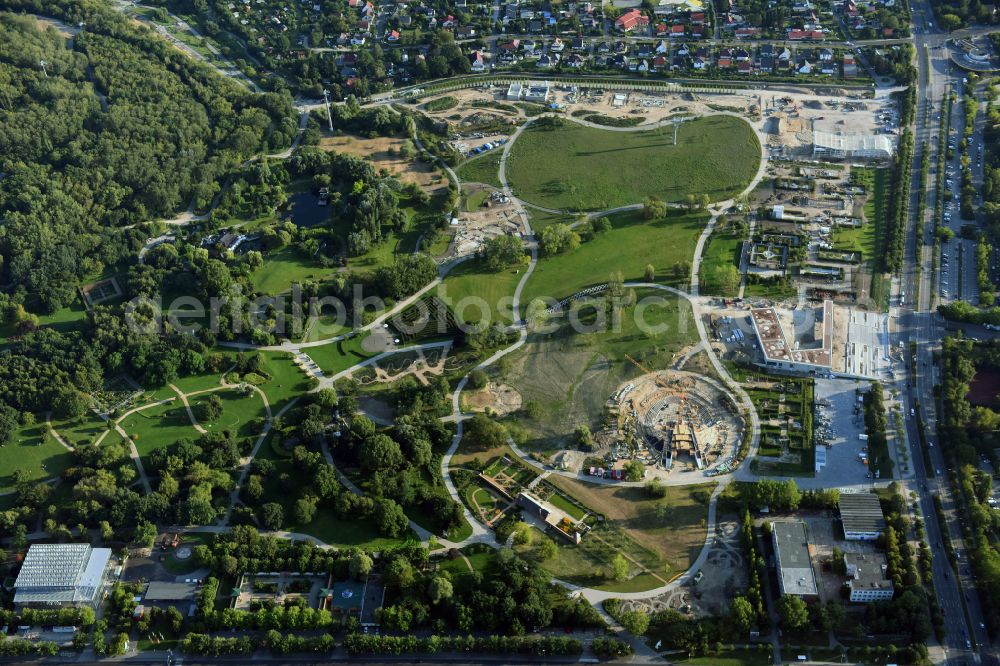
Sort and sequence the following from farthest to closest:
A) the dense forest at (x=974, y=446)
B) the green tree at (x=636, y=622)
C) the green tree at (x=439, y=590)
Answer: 1. the green tree at (x=439, y=590)
2. the dense forest at (x=974, y=446)
3. the green tree at (x=636, y=622)

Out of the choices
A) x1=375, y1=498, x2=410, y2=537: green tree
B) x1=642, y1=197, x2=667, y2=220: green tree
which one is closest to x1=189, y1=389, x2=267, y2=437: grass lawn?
x1=375, y1=498, x2=410, y2=537: green tree

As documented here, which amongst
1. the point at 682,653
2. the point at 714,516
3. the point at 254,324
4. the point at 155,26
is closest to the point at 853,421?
the point at 714,516

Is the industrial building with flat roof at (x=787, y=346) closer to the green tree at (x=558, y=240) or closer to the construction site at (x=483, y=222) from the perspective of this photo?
the green tree at (x=558, y=240)

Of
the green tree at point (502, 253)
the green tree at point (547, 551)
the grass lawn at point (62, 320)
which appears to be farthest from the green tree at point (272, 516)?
the green tree at point (502, 253)

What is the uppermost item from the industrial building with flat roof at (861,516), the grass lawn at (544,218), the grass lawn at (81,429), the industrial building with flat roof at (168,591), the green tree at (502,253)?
the grass lawn at (544,218)

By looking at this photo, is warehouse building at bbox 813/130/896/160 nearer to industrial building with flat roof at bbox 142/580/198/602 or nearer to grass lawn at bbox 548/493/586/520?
grass lawn at bbox 548/493/586/520

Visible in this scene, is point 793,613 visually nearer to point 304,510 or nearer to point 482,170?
point 304,510

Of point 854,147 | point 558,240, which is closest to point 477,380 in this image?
point 558,240

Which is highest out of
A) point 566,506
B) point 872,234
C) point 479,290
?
point 872,234
